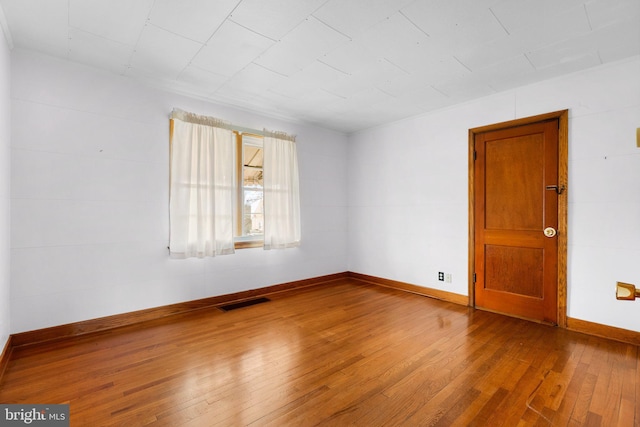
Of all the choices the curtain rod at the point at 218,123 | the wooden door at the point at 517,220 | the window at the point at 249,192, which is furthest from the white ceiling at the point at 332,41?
the window at the point at 249,192

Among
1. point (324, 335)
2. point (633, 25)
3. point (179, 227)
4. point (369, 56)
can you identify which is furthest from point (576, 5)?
point (179, 227)

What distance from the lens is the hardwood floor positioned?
1741 mm

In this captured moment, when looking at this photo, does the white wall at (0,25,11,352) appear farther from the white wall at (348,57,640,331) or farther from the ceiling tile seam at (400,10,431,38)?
the white wall at (348,57,640,331)

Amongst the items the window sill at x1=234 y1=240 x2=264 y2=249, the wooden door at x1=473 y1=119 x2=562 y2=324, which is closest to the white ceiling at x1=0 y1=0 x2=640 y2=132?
the wooden door at x1=473 y1=119 x2=562 y2=324

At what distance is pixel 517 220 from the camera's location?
342 centimetres

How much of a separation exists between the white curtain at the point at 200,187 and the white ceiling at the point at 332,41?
501mm

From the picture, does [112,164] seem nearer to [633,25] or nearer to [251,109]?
[251,109]

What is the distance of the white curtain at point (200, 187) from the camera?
3424 mm

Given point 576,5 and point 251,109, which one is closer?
point 576,5

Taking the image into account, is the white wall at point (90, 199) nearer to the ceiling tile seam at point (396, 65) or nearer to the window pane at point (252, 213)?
the window pane at point (252, 213)

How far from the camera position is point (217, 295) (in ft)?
12.5

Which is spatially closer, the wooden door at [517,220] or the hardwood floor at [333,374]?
the hardwood floor at [333,374]

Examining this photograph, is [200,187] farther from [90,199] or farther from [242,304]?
[242,304]

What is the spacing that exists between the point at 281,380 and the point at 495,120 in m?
3.67
